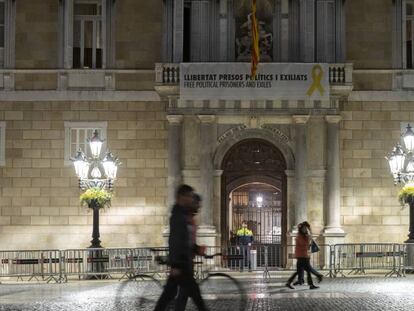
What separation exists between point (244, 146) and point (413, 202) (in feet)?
21.8

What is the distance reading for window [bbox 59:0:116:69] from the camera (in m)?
33.3

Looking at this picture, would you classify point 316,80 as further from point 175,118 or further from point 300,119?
point 175,118

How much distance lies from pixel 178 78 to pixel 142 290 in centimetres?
1584

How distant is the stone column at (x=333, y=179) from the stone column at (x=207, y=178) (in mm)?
3909

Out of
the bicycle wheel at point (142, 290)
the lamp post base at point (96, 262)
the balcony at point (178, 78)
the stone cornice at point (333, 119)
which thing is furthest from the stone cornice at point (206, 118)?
the bicycle wheel at point (142, 290)

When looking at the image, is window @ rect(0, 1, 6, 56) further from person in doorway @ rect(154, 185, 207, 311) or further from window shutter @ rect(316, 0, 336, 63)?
person in doorway @ rect(154, 185, 207, 311)

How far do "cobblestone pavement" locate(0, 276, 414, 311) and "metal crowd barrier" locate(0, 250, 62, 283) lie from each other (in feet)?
4.78

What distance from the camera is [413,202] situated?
29516 millimetres

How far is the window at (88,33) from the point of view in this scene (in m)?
33.3

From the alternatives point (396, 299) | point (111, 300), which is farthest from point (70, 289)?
point (396, 299)

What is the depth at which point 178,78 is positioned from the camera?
31875mm

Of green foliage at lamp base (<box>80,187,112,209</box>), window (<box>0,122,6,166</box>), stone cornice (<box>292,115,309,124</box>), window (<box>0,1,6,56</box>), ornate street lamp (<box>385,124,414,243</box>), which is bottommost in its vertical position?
green foliage at lamp base (<box>80,187,112,209</box>)

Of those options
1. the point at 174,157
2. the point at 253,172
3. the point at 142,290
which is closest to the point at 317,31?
the point at 253,172

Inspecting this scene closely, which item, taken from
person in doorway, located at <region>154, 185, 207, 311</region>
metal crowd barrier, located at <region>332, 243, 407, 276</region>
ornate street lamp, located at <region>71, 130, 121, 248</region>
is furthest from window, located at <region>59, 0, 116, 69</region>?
person in doorway, located at <region>154, 185, 207, 311</region>
